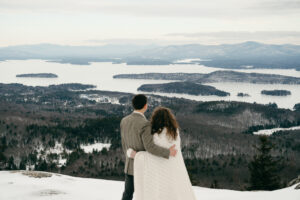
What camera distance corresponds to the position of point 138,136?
876 cm

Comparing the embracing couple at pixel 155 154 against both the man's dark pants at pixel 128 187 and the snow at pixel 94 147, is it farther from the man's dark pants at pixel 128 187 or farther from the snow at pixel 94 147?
the snow at pixel 94 147

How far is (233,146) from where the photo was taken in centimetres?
14150

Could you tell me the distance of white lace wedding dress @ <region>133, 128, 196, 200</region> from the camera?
878cm

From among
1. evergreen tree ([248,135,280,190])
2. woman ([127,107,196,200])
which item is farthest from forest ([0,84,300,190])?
woman ([127,107,196,200])

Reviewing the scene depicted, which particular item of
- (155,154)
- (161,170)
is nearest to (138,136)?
(155,154)

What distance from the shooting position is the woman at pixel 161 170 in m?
8.66

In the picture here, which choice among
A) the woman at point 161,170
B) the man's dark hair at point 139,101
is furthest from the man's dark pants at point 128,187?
the man's dark hair at point 139,101

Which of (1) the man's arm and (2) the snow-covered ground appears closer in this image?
(1) the man's arm

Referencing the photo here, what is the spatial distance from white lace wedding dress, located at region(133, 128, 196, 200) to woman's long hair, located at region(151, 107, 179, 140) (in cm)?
26

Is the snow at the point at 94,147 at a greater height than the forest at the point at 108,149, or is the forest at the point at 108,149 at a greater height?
the forest at the point at 108,149

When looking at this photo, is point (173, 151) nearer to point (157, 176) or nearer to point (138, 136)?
point (157, 176)

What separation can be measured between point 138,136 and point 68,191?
9044mm

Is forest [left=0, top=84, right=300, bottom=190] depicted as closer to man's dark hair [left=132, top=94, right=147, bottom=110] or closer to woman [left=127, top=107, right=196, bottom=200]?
woman [left=127, top=107, right=196, bottom=200]

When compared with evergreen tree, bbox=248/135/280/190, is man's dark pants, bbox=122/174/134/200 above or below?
above
